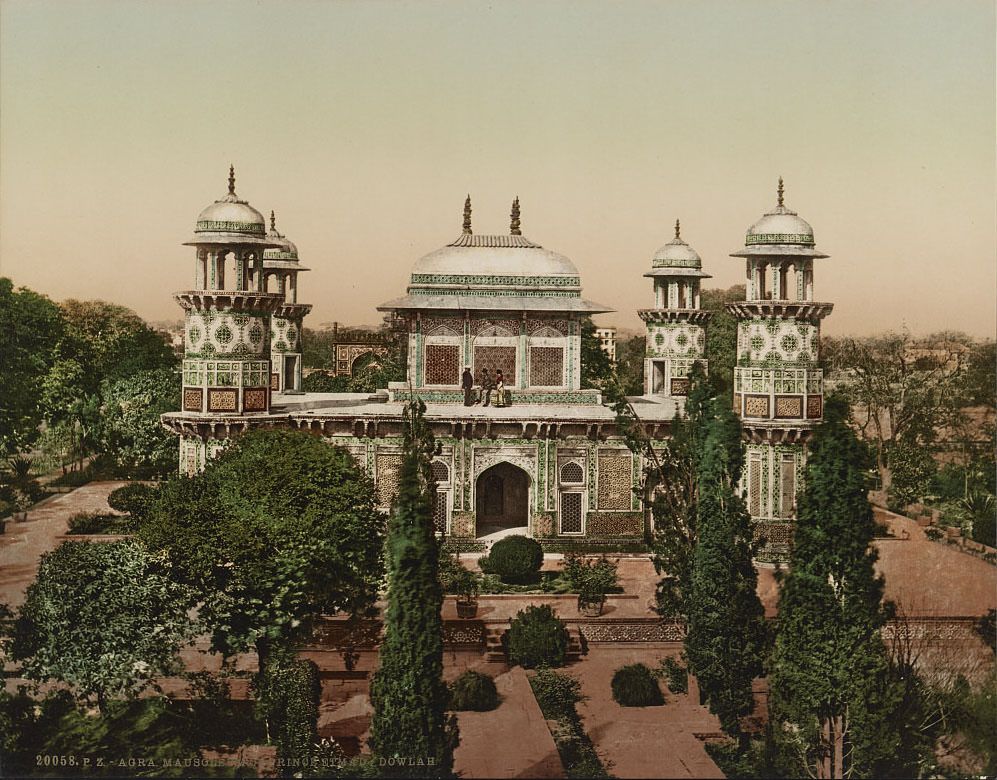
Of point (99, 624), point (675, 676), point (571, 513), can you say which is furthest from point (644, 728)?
point (571, 513)

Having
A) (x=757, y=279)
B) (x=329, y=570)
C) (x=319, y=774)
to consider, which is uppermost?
(x=757, y=279)

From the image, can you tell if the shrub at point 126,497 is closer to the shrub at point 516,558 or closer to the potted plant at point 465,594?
the shrub at point 516,558

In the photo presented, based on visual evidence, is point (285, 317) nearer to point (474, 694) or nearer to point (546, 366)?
point (546, 366)

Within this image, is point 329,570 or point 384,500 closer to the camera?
point 329,570

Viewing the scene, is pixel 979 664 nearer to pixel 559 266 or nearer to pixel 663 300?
pixel 559 266

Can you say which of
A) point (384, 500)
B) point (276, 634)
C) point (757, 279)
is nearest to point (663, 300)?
point (757, 279)

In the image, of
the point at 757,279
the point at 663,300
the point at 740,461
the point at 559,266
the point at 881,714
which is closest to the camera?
the point at 881,714

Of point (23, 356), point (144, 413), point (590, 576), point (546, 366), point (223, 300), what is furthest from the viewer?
point (144, 413)
